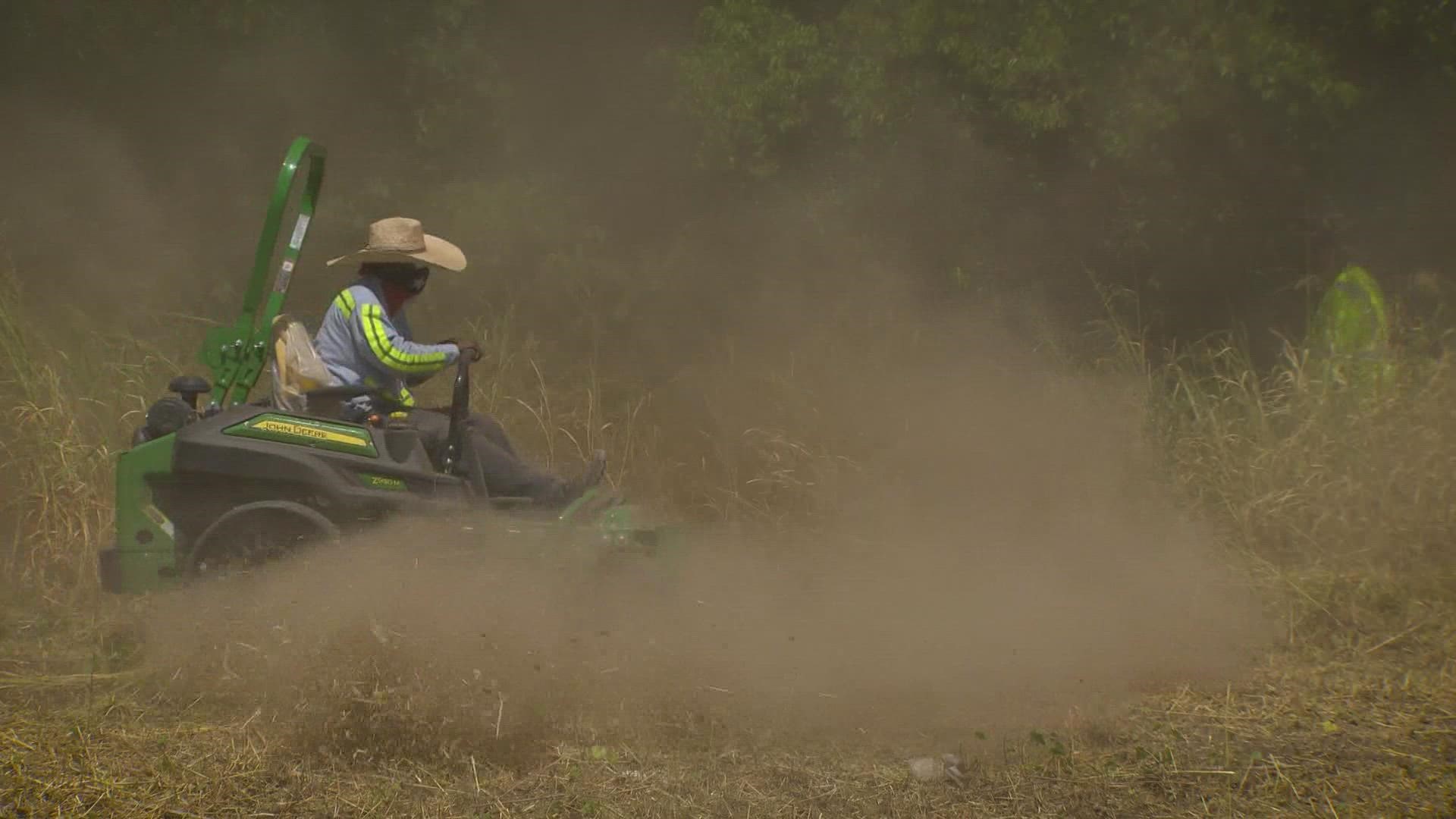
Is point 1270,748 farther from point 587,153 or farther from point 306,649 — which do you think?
point 587,153

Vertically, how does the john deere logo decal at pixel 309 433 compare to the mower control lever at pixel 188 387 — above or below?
below

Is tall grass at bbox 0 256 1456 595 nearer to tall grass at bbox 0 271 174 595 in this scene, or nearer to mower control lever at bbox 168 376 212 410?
tall grass at bbox 0 271 174 595

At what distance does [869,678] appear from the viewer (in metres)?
5.91

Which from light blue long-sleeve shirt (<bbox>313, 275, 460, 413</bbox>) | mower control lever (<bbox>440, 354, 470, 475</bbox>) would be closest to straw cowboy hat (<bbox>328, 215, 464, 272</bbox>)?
light blue long-sleeve shirt (<bbox>313, 275, 460, 413</bbox>)

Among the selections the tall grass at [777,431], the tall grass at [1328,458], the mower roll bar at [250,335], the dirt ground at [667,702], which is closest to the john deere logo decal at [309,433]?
the mower roll bar at [250,335]

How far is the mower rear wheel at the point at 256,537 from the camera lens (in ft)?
19.0

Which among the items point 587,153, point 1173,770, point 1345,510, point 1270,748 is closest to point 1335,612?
point 1345,510

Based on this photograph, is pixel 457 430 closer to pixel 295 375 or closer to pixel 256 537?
pixel 295 375

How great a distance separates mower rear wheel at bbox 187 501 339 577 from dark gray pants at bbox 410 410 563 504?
601mm

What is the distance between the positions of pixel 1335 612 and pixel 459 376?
162 inches

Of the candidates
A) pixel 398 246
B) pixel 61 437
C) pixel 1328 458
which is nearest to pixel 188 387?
pixel 398 246

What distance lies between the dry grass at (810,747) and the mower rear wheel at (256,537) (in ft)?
1.71

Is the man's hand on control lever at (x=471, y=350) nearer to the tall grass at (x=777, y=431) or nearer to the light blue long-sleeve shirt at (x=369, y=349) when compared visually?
the light blue long-sleeve shirt at (x=369, y=349)

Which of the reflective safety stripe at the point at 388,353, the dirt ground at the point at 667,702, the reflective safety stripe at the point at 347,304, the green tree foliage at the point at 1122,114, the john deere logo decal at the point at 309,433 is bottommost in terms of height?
the dirt ground at the point at 667,702
